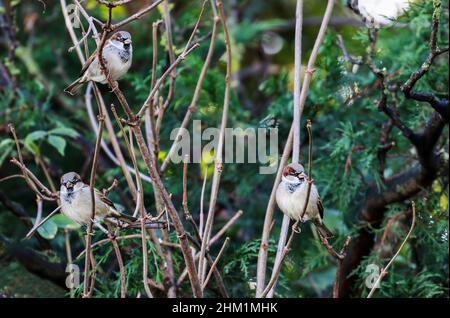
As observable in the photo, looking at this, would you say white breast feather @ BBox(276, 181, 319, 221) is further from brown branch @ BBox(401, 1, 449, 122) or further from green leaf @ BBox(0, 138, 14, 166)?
green leaf @ BBox(0, 138, 14, 166)

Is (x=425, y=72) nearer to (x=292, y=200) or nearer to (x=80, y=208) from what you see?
(x=292, y=200)

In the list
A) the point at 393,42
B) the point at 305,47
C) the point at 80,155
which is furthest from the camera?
the point at 305,47

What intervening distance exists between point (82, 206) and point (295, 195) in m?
0.78

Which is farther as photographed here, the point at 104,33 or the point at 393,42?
the point at 393,42

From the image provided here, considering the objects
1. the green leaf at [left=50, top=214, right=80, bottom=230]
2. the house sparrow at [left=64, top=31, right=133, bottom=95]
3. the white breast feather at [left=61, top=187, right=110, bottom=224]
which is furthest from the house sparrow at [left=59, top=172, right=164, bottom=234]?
the green leaf at [left=50, top=214, right=80, bottom=230]

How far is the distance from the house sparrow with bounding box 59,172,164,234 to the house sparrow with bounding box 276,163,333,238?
0.47 metres

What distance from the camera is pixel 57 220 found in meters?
3.66

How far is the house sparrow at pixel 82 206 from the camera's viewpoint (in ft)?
9.15

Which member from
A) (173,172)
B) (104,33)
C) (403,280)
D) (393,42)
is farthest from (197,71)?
(104,33)

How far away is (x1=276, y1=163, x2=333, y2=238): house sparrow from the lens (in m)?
2.79

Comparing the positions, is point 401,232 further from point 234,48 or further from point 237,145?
point 234,48

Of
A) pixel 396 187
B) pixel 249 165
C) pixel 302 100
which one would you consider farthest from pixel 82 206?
pixel 249 165

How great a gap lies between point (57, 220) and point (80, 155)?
1652mm

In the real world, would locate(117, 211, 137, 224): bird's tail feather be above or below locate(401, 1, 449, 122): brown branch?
below
